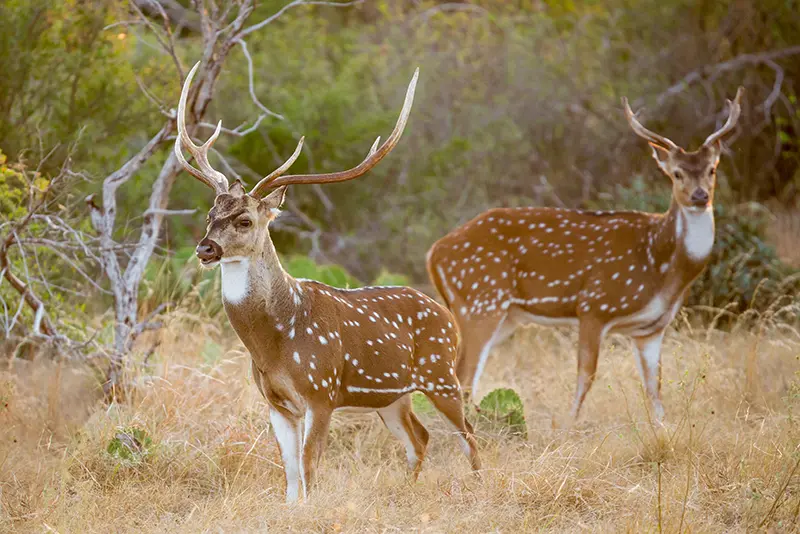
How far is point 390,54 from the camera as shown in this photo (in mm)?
14656

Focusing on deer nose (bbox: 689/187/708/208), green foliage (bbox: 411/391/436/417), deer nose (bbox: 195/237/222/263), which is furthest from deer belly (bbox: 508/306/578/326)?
deer nose (bbox: 195/237/222/263)

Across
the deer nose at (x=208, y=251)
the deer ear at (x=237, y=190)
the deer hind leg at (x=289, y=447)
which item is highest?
the deer ear at (x=237, y=190)

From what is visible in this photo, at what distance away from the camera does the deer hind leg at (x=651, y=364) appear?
7629 mm

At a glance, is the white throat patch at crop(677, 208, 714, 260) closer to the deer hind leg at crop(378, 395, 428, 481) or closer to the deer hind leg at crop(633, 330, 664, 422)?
the deer hind leg at crop(633, 330, 664, 422)

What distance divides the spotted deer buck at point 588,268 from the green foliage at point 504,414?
0.63 meters

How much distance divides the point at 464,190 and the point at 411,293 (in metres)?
6.96

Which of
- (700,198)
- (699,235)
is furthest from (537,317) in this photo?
(700,198)

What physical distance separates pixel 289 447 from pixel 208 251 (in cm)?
115

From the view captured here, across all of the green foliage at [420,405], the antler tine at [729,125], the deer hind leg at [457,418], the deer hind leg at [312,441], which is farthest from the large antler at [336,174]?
the antler tine at [729,125]

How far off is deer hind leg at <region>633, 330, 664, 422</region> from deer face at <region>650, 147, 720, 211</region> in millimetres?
1009

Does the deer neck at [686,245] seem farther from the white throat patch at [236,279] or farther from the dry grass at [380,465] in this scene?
the white throat patch at [236,279]

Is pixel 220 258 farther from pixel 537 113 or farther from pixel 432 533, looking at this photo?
pixel 537 113

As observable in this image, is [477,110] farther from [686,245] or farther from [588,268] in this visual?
[686,245]

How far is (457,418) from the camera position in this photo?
19.7ft
